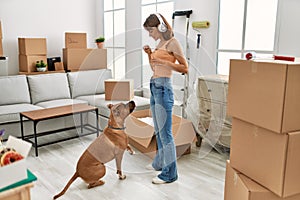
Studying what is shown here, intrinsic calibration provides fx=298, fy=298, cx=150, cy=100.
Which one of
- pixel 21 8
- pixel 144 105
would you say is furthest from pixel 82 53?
pixel 144 105

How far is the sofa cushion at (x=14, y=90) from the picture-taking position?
3867mm

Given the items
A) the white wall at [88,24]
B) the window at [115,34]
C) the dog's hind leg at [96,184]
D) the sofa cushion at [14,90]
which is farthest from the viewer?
the window at [115,34]

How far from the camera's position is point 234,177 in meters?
1.86

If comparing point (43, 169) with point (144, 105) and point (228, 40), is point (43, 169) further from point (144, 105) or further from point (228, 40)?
point (228, 40)

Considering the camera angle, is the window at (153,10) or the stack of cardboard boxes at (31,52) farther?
the stack of cardboard boxes at (31,52)

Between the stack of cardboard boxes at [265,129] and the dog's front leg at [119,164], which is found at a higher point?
the stack of cardboard boxes at [265,129]

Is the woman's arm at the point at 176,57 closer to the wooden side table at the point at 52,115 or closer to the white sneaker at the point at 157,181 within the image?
the white sneaker at the point at 157,181

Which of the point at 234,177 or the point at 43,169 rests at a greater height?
the point at 234,177

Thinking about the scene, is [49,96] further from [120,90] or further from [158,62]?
Answer: [158,62]

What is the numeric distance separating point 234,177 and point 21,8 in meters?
4.41

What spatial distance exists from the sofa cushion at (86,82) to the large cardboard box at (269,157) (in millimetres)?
3138

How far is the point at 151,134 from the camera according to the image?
3.08m

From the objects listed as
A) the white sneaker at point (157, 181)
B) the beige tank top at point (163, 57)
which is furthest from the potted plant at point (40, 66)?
the white sneaker at point (157, 181)

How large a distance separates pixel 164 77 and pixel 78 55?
2837 mm
